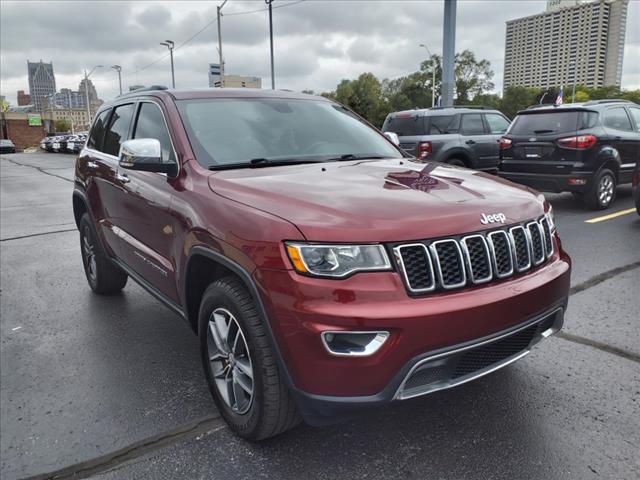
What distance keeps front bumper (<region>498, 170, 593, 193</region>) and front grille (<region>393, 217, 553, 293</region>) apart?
670cm

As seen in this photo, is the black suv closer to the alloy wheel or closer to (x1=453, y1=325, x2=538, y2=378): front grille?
(x1=453, y1=325, x2=538, y2=378): front grille

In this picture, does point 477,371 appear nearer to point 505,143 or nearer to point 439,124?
point 505,143

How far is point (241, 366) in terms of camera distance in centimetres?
257

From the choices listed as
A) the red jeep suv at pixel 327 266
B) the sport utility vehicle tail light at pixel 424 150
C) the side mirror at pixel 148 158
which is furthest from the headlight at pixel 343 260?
the sport utility vehicle tail light at pixel 424 150

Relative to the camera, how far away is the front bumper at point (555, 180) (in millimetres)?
8609

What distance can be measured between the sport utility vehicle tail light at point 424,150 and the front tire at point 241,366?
27.6 feet

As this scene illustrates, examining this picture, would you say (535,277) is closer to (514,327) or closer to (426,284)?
(514,327)

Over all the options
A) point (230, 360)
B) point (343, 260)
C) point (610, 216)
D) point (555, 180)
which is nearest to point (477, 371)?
point (343, 260)

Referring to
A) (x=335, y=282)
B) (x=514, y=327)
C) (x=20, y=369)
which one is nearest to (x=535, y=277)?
(x=514, y=327)

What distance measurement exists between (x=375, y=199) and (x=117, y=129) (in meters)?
2.85

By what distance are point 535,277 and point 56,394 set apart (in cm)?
279

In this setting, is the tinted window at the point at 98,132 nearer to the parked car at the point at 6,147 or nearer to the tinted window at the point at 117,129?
the tinted window at the point at 117,129

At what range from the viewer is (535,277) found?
2561 millimetres

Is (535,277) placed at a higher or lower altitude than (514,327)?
higher
